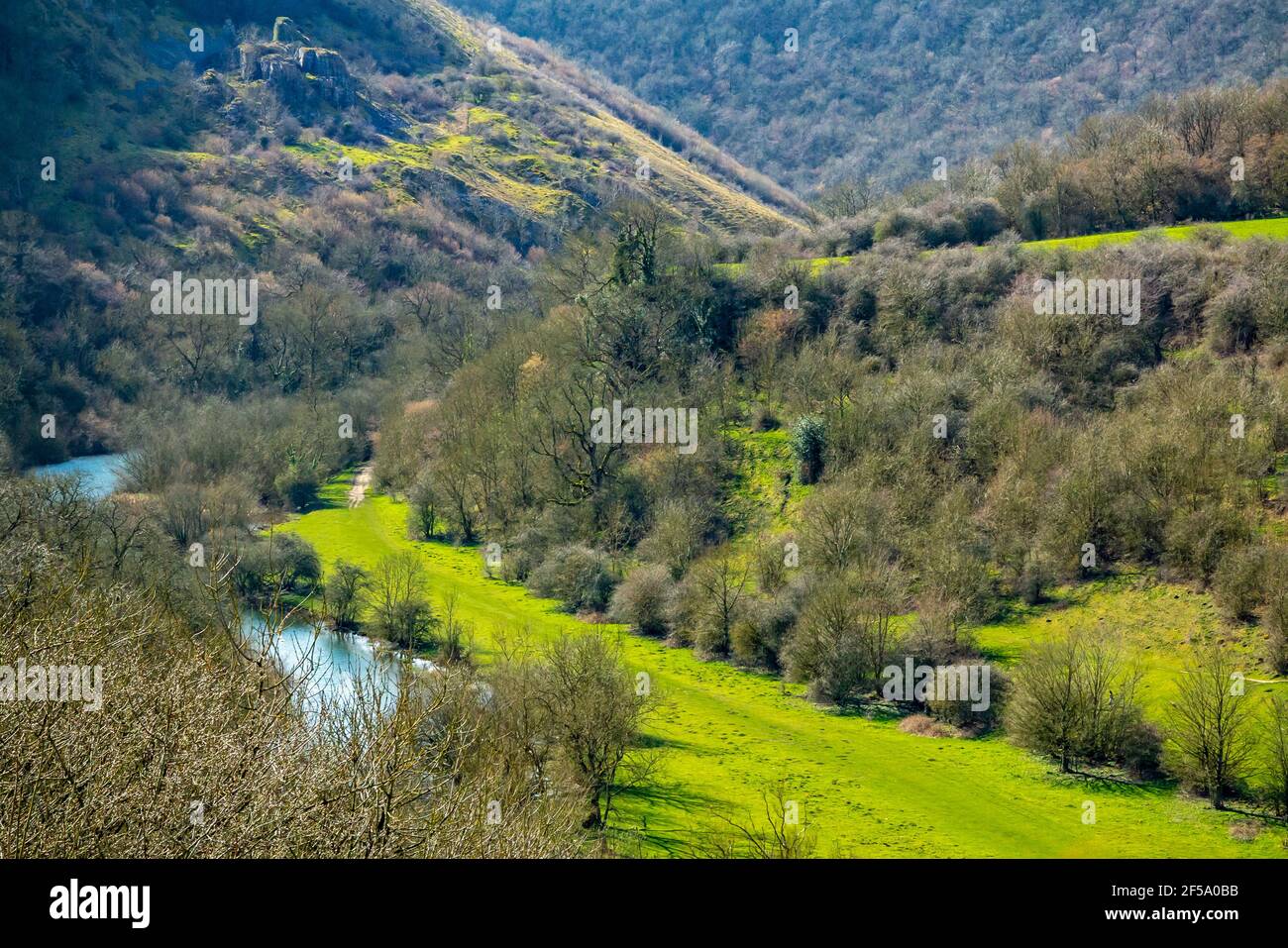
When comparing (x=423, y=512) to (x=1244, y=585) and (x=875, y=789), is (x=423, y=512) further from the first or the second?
(x=1244, y=585)

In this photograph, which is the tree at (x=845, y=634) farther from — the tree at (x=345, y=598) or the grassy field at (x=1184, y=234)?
the grassy field at (x=1184, y=234)

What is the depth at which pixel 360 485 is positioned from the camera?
2857 inches

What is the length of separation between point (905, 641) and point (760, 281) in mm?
30781

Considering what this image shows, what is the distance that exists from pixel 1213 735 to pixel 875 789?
855cm

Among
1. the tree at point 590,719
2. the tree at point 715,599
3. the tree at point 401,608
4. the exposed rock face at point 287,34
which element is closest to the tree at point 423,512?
the tree at point 401,608

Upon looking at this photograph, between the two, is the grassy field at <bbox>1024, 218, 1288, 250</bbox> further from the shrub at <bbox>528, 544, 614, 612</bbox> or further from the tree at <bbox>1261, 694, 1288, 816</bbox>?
the tree at <bbox>1261, 694, 1288, 816</bbox>

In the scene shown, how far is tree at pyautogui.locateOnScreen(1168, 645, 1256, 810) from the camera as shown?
26.5 metres

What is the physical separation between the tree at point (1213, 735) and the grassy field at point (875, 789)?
2.75 feet

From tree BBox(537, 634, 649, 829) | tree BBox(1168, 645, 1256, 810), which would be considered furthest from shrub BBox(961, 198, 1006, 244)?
tree BBox(537, 634, 649, 829)

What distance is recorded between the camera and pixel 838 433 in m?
49.2

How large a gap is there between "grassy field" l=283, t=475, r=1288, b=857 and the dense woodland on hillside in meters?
1.20

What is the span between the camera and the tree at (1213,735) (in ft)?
87.1
